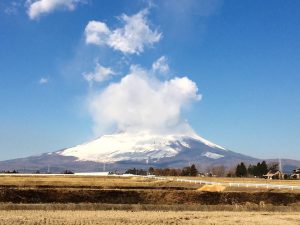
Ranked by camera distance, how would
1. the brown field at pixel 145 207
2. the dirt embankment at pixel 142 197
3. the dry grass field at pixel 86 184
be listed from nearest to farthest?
the brown field at pixel 145 207
the dirt embankment at pixel 142 197
the dry grass field at pixel 86 184

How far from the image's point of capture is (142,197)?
185 feet

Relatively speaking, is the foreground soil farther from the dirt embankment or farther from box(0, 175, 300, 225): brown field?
the dirt embankment

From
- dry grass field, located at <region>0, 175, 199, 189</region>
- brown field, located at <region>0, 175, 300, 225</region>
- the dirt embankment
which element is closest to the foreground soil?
brown field, located at <region>0, 175, 300, 225</region>

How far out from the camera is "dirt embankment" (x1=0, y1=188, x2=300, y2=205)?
177 feet

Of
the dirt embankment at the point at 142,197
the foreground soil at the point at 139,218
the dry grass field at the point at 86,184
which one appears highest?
the dry grass field at the point at 86,184

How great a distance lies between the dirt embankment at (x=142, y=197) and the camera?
2125 inches

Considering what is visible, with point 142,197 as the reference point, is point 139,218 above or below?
below

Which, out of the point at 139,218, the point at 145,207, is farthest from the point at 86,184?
the point at 139,218

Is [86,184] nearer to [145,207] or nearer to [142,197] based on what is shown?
[142,197]

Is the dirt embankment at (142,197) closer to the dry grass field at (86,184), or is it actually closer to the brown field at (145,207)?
the brown field at (145,207)

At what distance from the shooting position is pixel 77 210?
42.1 m

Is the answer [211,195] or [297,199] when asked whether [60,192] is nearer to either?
[211,195]

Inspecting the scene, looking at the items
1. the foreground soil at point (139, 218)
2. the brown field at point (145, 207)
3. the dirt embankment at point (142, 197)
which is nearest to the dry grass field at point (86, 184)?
the dirt embankment at point (142, 197)

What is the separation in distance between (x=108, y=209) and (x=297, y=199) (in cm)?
2507
